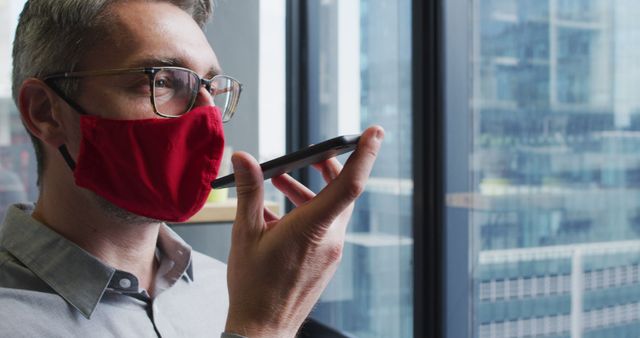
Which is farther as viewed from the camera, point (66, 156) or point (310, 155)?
point (66, 156)

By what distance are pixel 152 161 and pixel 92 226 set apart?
0.47ft

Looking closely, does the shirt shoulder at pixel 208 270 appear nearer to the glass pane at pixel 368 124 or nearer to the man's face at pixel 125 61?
the man's face at pixel 125 61

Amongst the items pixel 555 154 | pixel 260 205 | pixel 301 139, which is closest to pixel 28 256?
pixel 260 205

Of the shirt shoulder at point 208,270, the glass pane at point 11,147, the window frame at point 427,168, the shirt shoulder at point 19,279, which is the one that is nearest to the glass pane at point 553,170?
the window frame at point 427,168

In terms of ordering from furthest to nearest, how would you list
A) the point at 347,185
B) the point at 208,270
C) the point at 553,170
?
the point at 553,170 < the point at 208,270 < the point at 347,185

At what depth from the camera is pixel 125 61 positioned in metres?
1.09

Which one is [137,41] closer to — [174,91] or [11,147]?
[174,91]

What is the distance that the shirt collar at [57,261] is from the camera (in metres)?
1.00

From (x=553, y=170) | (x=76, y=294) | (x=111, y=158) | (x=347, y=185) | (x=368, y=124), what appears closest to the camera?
(x=347, y=185)

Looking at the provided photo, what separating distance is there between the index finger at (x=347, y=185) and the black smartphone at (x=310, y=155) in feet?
0.07

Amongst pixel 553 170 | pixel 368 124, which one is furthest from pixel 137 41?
pixel 368 124

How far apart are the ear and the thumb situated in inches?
17.5

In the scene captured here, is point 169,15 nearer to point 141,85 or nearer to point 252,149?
point 141,85

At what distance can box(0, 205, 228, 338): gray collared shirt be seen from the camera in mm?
965
